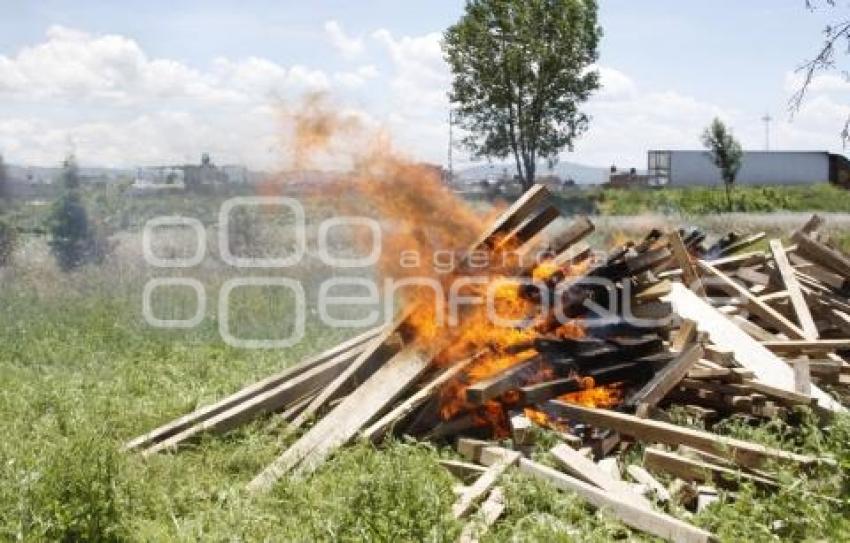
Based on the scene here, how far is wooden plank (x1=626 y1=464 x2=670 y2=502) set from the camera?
5.80 m

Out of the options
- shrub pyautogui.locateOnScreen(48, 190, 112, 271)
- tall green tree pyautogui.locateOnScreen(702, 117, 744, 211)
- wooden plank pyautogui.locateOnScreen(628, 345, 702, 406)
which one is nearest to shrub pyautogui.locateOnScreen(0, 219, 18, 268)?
shrub pyautogui.locateOnScreen(48, 190, 112, 271)

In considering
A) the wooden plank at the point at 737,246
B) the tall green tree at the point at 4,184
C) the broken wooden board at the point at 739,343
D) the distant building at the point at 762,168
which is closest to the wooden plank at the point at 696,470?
the broken wooden board at the point at 739,343

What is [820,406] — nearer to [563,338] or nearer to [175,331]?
[563,338]

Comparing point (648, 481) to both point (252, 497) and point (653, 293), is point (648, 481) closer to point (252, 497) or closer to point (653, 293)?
point (653, 293)

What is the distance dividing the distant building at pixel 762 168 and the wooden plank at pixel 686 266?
4630 cm

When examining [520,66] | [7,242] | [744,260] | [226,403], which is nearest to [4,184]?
[7,242]

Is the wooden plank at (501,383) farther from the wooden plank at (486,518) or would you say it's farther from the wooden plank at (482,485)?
the wooden plank at (486,518)

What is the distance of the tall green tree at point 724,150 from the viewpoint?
140ft

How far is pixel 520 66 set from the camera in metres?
37.1

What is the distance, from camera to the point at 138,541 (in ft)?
18.2

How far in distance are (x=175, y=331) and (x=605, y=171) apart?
45.7 metres

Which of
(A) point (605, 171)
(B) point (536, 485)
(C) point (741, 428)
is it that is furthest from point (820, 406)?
(A) point (605, 171)

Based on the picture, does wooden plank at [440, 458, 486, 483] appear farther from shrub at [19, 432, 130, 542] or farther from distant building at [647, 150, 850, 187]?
distant building at [647, 150, 850, 187]

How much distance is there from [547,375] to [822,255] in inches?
221
